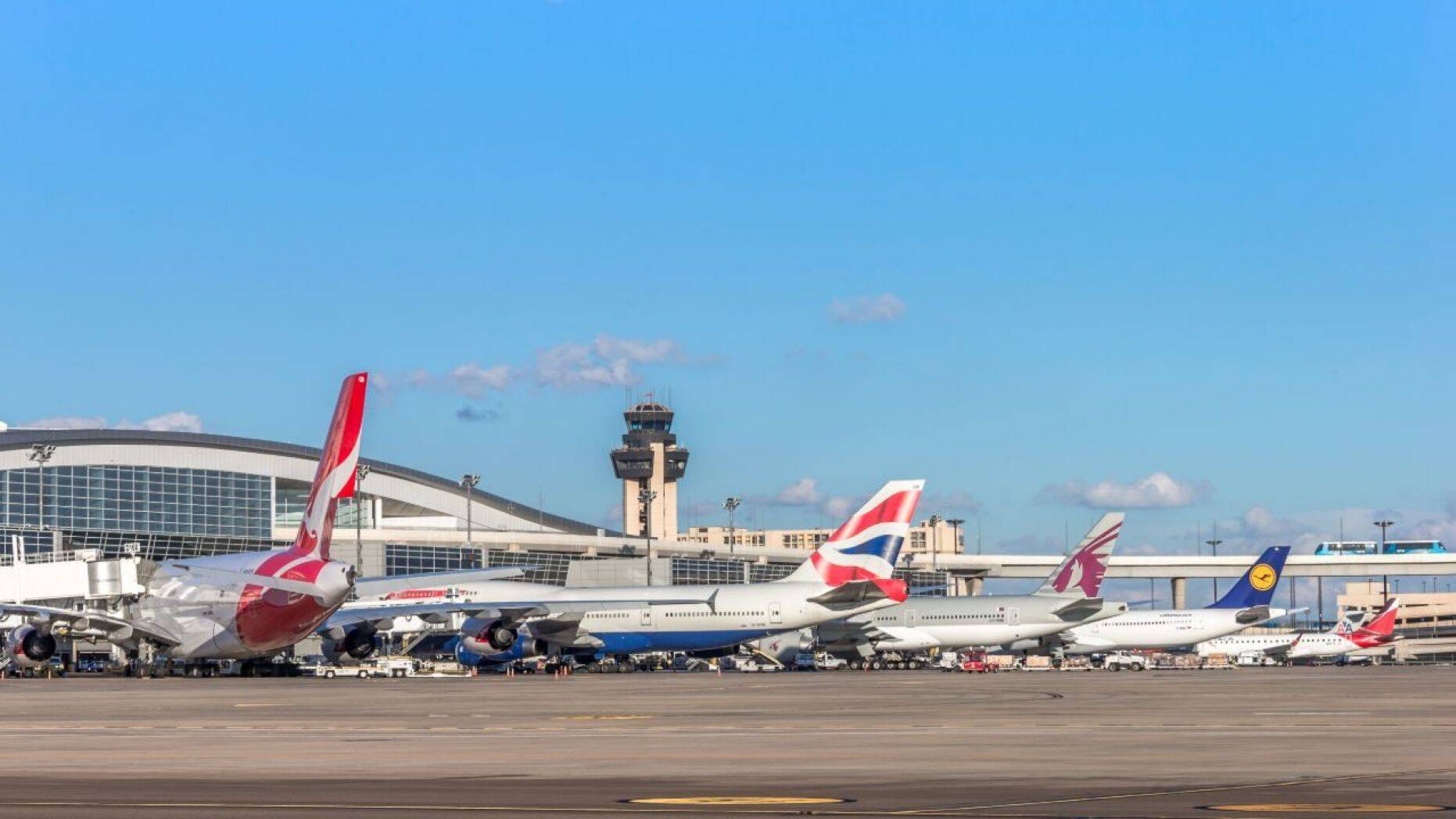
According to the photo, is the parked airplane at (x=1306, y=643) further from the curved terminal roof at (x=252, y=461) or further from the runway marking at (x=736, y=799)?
the runway marking at (x=736, y=799)

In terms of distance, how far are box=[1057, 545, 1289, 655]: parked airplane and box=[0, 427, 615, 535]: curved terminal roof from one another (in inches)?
3088

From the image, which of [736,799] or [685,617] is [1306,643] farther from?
[736,799]

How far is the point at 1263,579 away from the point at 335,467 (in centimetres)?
6946

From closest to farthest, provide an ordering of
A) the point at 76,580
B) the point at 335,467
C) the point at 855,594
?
the point at 335,467, the point at 76,580, the point at 855,594

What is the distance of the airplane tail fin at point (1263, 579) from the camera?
363ft

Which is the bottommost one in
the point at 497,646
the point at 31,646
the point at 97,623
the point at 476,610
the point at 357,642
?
the point at 497,646

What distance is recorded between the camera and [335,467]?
194ft

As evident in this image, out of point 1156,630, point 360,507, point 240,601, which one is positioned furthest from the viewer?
point 360,507

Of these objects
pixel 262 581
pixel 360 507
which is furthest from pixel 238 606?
Result: pixel 360 507

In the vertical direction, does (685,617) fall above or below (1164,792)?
below

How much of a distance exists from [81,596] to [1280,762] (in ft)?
217

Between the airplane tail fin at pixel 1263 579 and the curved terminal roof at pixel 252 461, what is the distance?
85918mm

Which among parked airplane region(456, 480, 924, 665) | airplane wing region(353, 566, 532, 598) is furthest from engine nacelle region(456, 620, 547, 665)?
airplane wing region(353, 566, 532, 598)

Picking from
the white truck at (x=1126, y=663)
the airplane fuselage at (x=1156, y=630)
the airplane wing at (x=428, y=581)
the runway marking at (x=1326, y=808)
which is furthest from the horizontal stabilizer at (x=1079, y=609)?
the runway marking at (x=1326, y=808)
